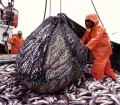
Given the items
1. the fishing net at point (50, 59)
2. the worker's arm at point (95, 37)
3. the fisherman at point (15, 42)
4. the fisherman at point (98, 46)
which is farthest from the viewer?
the fisherman at point (15, 42)

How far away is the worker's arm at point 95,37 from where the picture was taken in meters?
6.19

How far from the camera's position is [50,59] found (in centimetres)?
519

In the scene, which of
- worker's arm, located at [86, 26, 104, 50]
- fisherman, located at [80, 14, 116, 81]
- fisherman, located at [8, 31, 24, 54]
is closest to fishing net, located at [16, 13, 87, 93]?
worker's arm, located at [86, 26, 104, 50]

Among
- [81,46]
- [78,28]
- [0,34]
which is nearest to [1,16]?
[0,34]

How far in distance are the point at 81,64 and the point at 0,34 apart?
8909 millimetres

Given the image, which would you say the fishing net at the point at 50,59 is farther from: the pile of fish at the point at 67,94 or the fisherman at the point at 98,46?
the fisherman at the point at 98,46

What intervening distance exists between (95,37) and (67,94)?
1.64 m

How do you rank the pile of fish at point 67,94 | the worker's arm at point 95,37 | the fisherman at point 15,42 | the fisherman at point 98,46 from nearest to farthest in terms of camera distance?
the pile of fish at point 67,94 → the worker's arm at point 95,37 → the fisherman at point 98,46 → the fisherman at point 15,42

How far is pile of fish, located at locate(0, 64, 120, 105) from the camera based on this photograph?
4.94m

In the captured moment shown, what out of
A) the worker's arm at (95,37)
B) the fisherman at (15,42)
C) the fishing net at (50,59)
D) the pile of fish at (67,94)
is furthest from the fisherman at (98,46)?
the fisherman at (15,42)

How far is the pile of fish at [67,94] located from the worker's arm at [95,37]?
0.68 m

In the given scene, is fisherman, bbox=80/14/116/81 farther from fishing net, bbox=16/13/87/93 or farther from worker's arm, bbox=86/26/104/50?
fishing net, bbox=16/13/87/93

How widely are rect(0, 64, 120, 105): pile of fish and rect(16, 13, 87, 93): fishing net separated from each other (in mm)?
180

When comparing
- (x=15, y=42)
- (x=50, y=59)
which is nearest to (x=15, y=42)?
(x=15, y=42)
